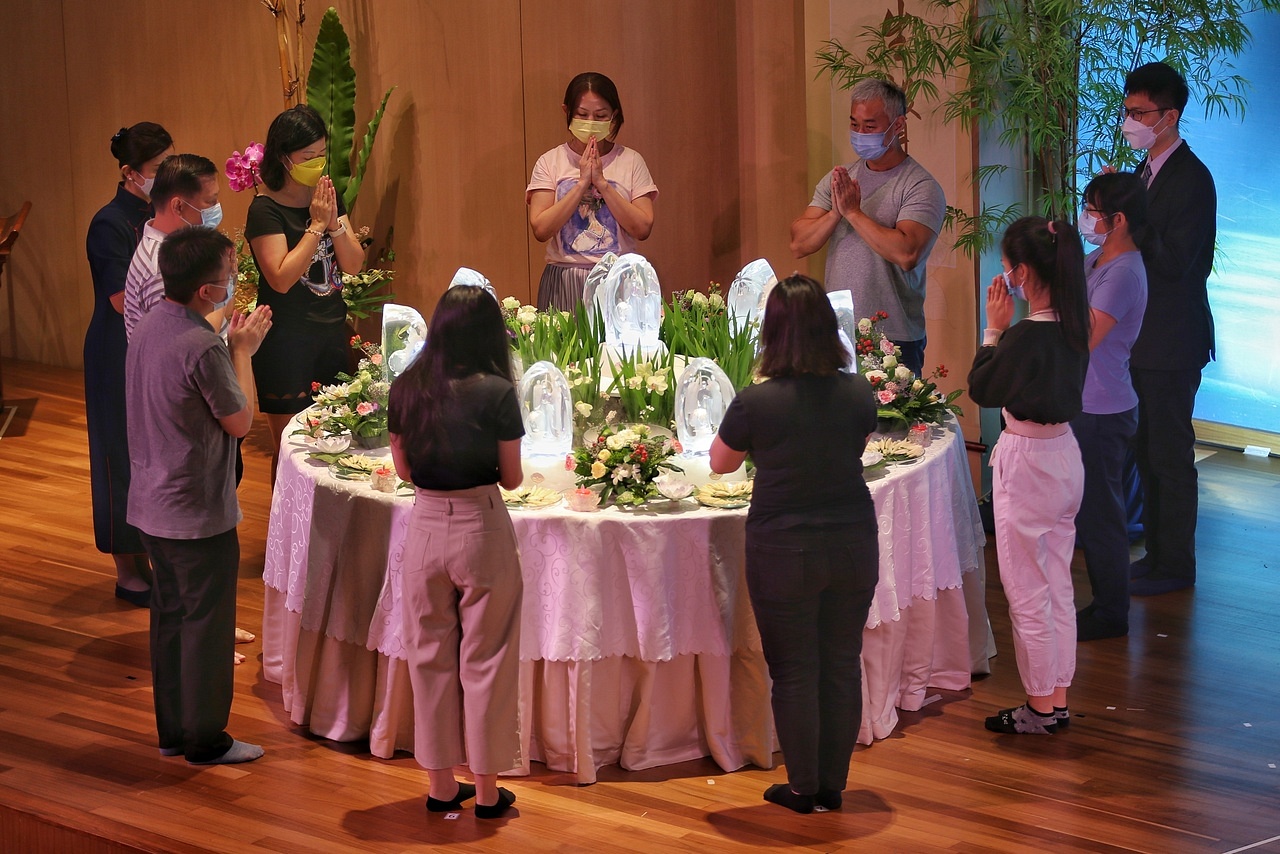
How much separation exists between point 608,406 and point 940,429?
1093 mm

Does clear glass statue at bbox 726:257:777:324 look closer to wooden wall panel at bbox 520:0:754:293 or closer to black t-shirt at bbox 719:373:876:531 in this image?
black t-shirt at bbox 719:373:876:531

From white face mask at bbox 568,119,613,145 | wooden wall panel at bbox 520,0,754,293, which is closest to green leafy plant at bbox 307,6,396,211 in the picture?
wooden wall panel at bbox 520,0,754,293

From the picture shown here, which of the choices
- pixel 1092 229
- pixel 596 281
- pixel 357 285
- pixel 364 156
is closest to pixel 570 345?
pixel 596 281

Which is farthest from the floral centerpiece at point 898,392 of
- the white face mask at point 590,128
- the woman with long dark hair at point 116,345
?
the woman with long dark hair at point 116,345

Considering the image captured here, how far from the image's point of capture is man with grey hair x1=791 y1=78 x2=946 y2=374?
545 cm

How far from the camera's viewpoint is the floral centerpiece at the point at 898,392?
15.6 ft

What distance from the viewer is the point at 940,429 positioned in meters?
4.83

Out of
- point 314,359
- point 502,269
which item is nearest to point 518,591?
point 314,359

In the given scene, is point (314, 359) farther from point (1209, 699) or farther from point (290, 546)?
point (1209, 699)

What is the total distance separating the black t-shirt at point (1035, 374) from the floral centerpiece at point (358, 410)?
183 cm

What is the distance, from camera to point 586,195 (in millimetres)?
5848

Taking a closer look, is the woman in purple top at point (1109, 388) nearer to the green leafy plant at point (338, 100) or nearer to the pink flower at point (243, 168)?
the pink flower at point (243, 168)

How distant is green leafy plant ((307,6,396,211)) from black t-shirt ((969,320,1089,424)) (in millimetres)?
4034

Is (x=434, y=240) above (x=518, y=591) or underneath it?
above
